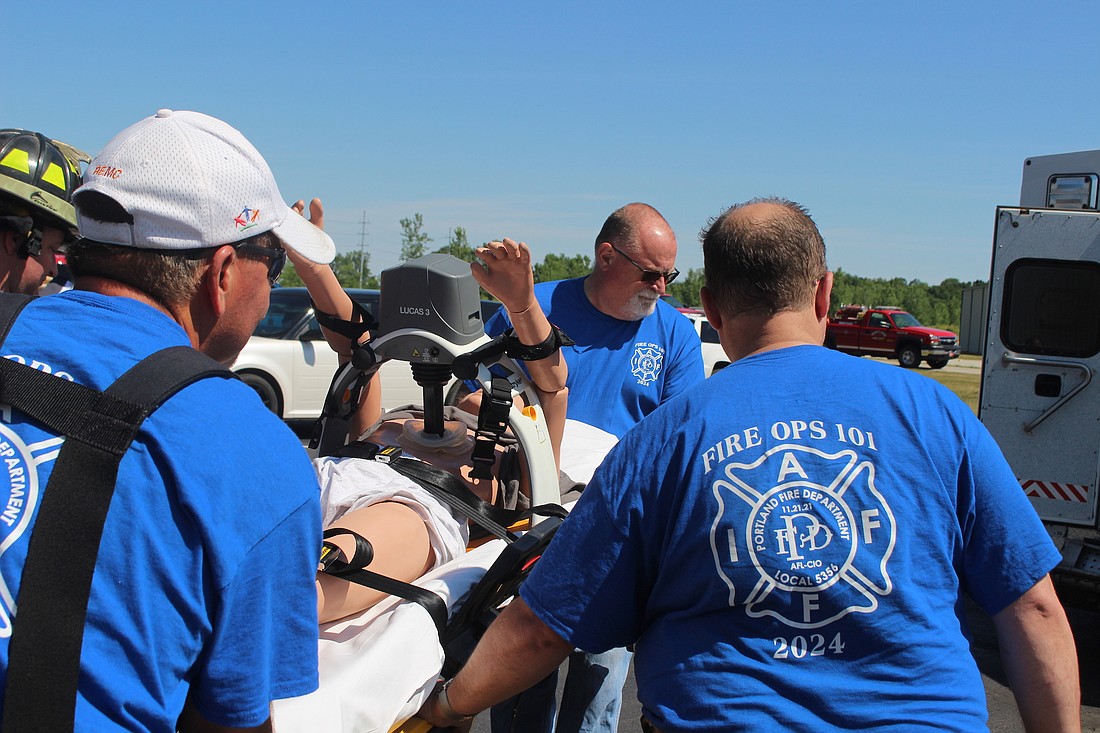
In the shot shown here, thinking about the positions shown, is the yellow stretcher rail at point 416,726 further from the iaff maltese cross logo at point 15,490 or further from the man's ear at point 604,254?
the man's ear at point 604,254

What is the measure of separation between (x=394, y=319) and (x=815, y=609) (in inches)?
Answer: 72.3

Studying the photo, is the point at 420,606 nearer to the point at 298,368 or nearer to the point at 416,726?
the point at 416,726

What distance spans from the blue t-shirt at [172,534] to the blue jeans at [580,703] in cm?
173

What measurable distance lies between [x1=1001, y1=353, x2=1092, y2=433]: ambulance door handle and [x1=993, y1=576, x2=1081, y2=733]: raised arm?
4.55m

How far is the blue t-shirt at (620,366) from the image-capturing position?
12.1ft

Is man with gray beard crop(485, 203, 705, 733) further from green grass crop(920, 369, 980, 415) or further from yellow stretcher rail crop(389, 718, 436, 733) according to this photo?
green grass crop(920, 369, 980, 415)

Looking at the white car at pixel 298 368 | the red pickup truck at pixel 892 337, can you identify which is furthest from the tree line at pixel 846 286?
the white car at pixel 298 368

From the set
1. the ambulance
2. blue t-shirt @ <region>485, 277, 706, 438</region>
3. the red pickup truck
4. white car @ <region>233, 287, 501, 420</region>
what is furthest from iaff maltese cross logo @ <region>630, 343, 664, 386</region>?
the red pickup truck

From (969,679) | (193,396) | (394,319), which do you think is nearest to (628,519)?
(969,679)

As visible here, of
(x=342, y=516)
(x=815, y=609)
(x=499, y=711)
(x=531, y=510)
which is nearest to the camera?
(x=815, y=609)

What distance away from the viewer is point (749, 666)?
158 centimetres

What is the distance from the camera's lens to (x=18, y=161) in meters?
2.64

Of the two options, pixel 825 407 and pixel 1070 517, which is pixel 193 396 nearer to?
pixel 825 407

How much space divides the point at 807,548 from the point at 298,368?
35.8 ft
